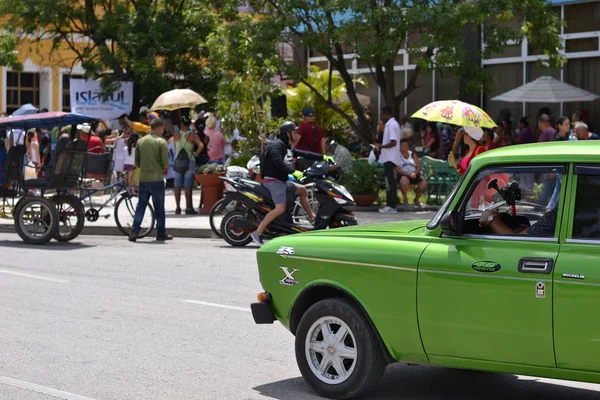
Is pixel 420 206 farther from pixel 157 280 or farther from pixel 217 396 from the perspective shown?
pixel 217 396

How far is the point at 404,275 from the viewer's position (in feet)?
22.2

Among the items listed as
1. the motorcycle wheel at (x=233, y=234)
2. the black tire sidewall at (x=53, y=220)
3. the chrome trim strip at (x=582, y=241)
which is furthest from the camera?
the black tire sidewall at (x=53, y=220)

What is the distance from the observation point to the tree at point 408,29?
22016 millimetres

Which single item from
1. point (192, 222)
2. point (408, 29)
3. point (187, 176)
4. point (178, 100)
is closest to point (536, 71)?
point (408, 29)

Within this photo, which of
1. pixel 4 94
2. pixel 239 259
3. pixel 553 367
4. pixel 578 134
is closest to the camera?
pixel 553 367

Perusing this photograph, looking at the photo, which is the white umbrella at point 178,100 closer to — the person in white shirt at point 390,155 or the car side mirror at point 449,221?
the person in white shirt at point 390,155

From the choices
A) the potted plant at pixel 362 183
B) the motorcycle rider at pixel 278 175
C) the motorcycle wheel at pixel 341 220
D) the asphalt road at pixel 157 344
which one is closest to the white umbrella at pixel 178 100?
the potted plant at pixel 362 183

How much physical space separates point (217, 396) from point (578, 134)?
10.9m

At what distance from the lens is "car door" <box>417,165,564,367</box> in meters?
6.21

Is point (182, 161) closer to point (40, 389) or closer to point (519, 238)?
point (40, 389)

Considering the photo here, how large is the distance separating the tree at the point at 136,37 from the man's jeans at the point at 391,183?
40.5 ft

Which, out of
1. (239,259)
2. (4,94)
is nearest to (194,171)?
(239,259)

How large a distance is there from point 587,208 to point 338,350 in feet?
5.95

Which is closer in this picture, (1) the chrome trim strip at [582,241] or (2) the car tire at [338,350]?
(1) the chrome trim strip at [582,241]
